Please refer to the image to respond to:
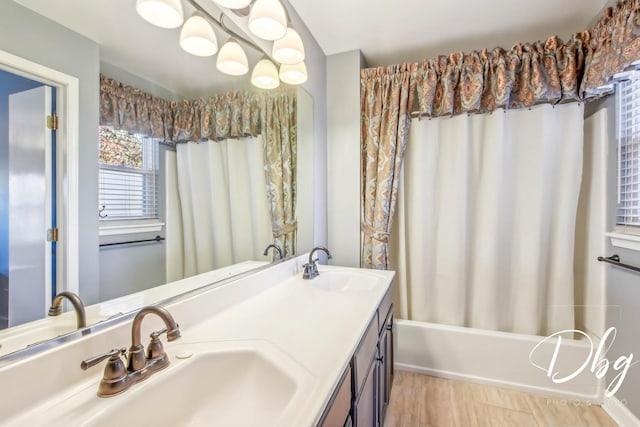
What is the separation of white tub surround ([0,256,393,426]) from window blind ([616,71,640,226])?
4.96 feet

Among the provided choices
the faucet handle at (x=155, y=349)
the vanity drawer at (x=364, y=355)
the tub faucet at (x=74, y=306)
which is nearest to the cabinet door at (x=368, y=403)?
the vanity drawer at (x=364, y=355)

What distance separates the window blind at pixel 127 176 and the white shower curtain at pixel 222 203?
117mm

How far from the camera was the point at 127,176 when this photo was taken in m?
0.84

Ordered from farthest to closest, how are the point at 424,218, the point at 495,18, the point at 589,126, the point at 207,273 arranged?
the point at 424,218
the point at 589,126
the point at 495,18
the point at 207,273

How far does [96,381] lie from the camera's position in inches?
26.2

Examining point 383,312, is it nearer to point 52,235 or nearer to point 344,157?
point 344,157

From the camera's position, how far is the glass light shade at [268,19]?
1141mm

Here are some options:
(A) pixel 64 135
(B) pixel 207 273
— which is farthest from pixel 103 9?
(B) pixel 207 273

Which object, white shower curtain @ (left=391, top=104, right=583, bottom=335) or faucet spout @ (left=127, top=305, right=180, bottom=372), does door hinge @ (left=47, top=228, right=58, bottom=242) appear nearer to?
faucet spout @ (left=127, top=305, right=180, bottom=372)

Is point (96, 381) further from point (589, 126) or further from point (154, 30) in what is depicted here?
point (589, 126)

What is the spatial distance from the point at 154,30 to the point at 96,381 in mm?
1065

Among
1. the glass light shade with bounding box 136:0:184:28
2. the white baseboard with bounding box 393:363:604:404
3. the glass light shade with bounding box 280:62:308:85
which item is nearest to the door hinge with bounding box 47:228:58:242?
the glass light shade with bounding box 136:0:184:28

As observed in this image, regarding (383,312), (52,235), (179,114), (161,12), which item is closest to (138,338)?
(52,235)

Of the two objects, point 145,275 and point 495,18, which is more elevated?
point 495,18
